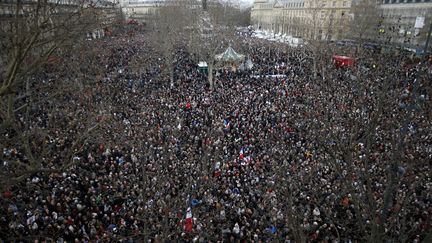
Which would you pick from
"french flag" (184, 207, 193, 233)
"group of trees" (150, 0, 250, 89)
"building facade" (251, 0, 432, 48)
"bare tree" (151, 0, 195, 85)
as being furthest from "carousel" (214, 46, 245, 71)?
"french flag" (184, 207, 193, 233)

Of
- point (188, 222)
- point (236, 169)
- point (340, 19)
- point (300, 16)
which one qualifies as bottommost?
point (188, 222)

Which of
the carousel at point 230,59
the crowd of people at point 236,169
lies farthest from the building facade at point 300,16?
the crowd of people at point 236,169

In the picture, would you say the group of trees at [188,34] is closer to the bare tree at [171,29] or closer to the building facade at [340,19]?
the bare tree at [171,29]

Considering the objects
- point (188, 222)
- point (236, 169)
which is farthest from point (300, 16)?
point (188, 222)

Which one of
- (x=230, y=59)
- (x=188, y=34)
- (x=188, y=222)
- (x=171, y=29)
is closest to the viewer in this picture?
(x=188, y=222)

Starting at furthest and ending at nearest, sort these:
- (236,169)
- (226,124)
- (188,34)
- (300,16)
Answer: (300,16), (188,34), (226,124), (236,169)

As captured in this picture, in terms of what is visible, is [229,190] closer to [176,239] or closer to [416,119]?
[176,239]

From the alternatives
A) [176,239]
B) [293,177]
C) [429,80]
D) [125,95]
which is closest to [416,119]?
[429,80]

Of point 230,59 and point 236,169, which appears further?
point 230,59

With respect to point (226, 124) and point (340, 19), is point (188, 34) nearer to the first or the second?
point (226, 124)
